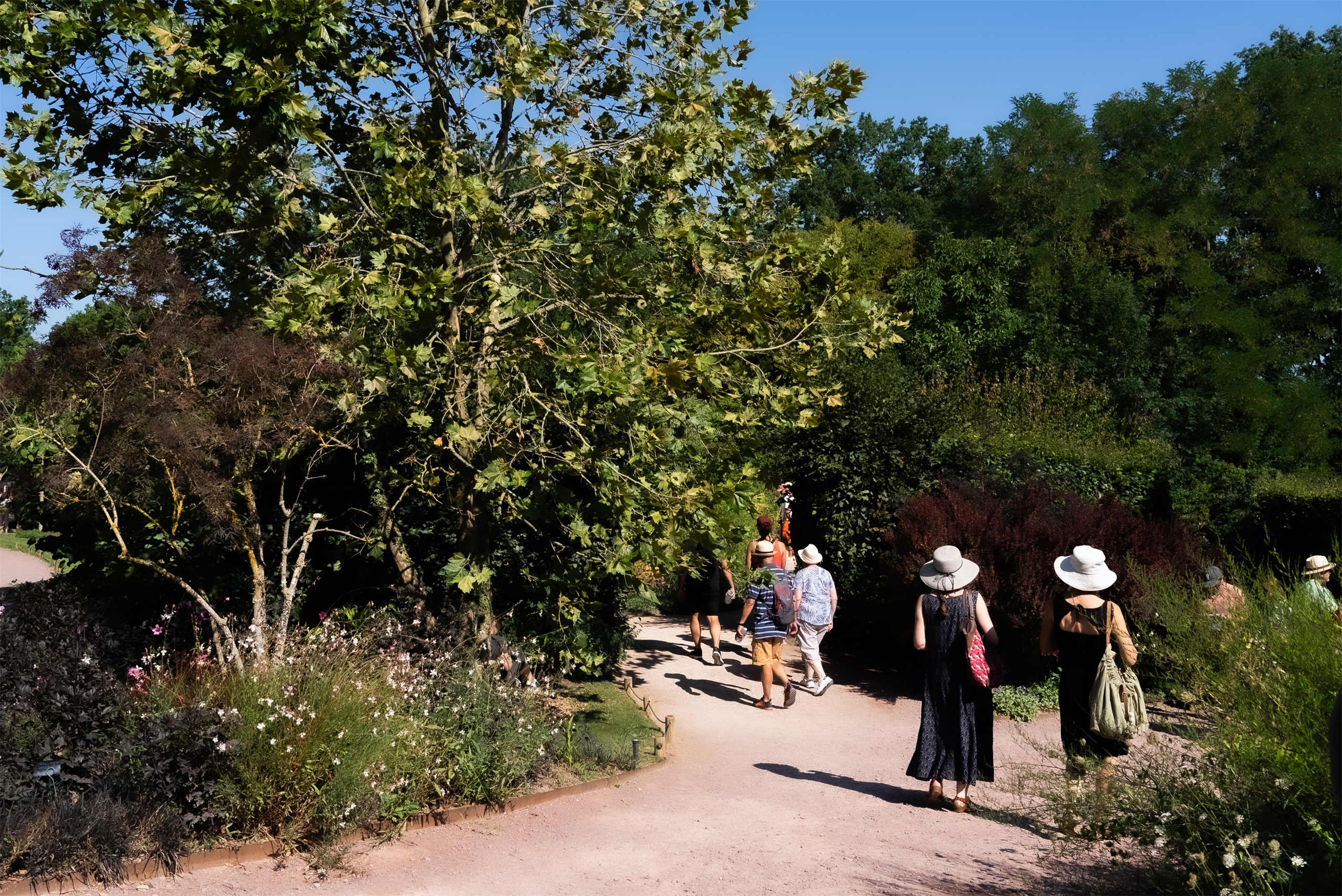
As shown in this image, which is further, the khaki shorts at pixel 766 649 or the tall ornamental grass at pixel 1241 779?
the khaki shorts at pixel 766 649

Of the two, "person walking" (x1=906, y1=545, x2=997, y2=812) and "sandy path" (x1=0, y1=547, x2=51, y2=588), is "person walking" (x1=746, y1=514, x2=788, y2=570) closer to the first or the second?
"person walking" (x1=906, y1=545, x2=997, y2=812)

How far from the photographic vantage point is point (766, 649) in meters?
10.6

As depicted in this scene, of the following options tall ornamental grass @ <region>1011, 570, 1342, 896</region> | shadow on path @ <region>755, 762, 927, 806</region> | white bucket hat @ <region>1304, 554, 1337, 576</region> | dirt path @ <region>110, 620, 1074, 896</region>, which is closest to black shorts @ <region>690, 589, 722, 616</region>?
dirt path @ <region>110, 620, 1074, 896</region>

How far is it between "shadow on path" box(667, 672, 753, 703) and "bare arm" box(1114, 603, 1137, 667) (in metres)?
4.62

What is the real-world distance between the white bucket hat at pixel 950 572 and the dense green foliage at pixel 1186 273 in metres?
19.9

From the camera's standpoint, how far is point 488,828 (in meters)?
6.73

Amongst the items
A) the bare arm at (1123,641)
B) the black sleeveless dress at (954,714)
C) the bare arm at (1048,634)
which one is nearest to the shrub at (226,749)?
the black sleeveless dress at (954,714)

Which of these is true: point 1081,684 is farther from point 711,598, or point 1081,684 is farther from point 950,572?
point 711,598

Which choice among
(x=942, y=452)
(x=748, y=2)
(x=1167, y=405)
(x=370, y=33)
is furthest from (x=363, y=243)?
(x=1167, y=405)

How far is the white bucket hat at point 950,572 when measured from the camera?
752cm

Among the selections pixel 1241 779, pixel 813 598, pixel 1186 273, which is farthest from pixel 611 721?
pixel 1186 273

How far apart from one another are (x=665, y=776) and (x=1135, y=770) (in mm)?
3596

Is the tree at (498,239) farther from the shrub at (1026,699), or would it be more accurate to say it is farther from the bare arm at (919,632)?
the shrub at (1026,699)

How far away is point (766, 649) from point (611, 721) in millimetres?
1863
